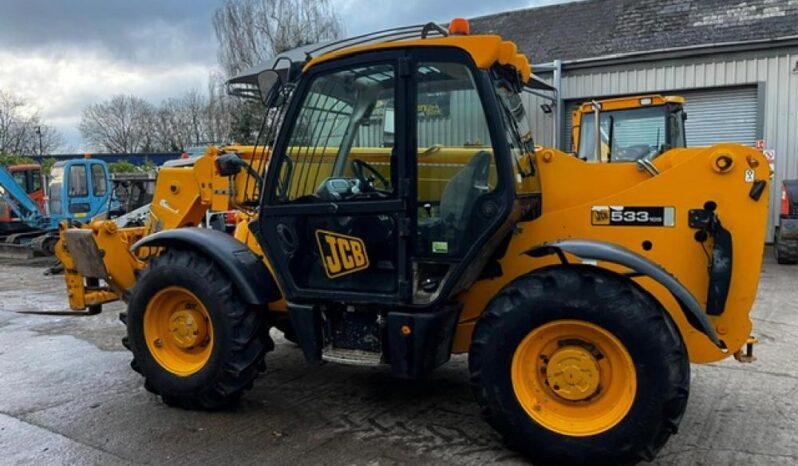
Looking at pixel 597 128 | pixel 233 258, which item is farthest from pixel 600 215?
pixel 597 128

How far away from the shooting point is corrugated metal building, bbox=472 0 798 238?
12.2m

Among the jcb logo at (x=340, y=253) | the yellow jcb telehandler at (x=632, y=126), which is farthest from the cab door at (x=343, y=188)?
the yellow jcb telehandler at (x=632, y=126)

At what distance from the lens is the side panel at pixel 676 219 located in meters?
3.42

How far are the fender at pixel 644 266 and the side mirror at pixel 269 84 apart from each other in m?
1.91

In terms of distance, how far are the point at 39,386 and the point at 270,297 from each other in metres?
2.26

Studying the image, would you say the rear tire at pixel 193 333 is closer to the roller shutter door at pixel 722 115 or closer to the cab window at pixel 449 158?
the cab window at pixel 449 158

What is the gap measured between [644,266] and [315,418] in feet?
7.53

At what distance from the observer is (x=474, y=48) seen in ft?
11.7

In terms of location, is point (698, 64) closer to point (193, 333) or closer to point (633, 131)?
point (633, 131)

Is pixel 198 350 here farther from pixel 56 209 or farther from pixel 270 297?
pixel 56 209

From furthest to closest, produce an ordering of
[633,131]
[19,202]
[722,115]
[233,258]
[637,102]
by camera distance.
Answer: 1. [19,202]
2. [722,115]
3. [633,131]
4. [637,102]
5. [233,258]

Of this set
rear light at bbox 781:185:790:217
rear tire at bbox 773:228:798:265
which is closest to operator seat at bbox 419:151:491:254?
rear tire at bbox 773:228:798:265

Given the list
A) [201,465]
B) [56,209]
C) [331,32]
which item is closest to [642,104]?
[201,465]

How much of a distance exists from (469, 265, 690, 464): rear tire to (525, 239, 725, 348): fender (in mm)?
100
